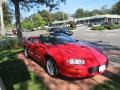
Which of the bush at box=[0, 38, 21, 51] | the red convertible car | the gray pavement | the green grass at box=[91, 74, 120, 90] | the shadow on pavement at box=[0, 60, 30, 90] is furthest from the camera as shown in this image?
the bush at box=[0, 38, 21, 51]

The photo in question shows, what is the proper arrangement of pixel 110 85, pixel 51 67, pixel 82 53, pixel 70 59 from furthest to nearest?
pixel 51 67 → pixel 82 53 → pixel 70 59 → pixel 110 85

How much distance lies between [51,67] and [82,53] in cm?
102

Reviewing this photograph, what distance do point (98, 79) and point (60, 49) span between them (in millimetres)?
1386

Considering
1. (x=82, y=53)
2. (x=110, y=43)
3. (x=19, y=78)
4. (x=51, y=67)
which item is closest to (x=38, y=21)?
(x=110, y=43)

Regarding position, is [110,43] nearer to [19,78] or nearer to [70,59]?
[19,78]

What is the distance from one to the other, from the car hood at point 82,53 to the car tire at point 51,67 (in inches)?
15.0

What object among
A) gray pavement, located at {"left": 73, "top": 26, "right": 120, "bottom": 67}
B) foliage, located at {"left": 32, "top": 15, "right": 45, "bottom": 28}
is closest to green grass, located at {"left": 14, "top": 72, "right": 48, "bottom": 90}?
gray pavement, located at {"left": 73, "top": 26, "right": 120, "bottom": 67}

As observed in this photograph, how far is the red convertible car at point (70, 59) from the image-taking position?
6.50 meters

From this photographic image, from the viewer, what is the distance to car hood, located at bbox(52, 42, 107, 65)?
21.8ft

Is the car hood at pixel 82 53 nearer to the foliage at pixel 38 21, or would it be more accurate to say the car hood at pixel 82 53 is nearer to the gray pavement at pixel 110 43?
the gray pavement at pixel 110 43

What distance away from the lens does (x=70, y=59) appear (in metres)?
6.55

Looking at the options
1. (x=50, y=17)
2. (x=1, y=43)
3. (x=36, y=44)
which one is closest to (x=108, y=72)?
(x=36, y=44)

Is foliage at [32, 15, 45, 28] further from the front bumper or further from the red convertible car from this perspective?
the front bumper

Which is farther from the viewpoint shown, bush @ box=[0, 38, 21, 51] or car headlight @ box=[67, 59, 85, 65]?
bush @ box=[0, 38, 21, 51]
